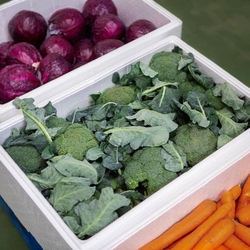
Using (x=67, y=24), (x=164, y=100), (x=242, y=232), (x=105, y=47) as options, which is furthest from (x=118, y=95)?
(x=242, y=232)

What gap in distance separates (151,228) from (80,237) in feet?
0.64

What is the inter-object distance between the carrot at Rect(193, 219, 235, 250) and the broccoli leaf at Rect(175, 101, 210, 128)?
297 mm

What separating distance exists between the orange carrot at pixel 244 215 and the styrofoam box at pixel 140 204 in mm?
85

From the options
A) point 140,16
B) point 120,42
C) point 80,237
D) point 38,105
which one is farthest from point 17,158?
point 140,16

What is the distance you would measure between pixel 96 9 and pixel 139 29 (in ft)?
A: 0.76

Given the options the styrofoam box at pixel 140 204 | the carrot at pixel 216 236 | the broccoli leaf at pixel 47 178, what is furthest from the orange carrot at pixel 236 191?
the broccoli leaf at pixel 47 178

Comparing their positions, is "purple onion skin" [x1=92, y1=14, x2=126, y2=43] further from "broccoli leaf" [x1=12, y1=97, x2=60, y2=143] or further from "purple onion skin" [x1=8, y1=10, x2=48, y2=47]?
"broccoli leaf" [x1=12, y1=97, x2=60, y2=143]

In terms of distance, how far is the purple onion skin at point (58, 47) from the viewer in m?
1.68

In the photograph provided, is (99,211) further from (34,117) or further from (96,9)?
(96,9)

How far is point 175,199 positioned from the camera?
1.20 m

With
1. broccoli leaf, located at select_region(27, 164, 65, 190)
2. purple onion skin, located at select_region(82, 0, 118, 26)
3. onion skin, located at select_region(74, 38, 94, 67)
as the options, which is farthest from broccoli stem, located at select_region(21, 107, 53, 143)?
purple onion skin, located at select_region(82, 0, 118, 26)

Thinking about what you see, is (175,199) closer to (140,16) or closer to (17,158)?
(17,158)

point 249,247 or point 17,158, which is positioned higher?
point 17,158

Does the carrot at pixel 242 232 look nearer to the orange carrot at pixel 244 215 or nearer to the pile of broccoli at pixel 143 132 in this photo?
the orange carrot at pixel 244 215
